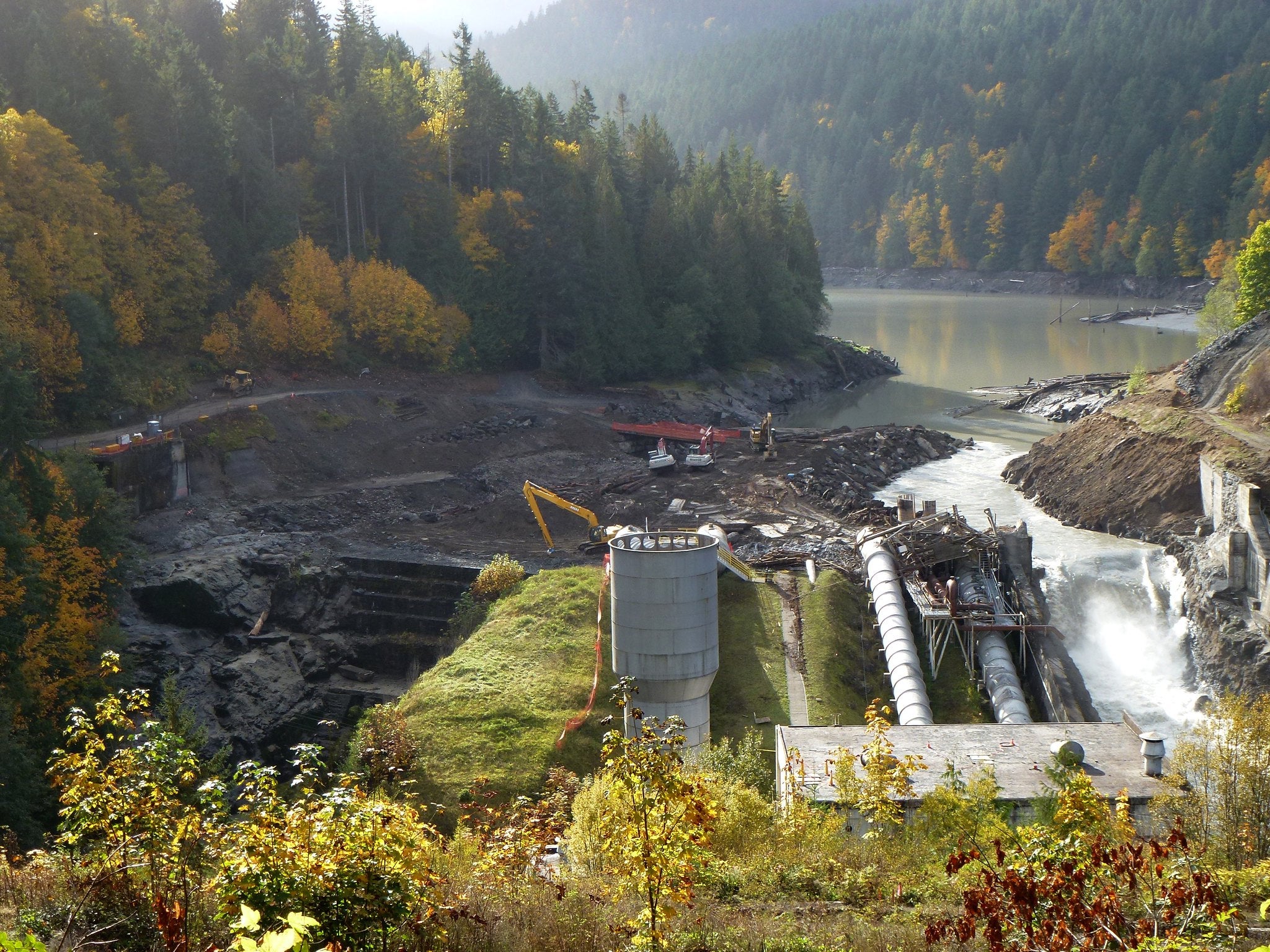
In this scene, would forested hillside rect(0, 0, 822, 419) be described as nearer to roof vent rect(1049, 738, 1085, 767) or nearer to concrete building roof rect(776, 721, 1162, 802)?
concrete building roof rect(776, 721, 1162, 802)

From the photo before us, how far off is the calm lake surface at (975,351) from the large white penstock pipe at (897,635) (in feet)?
110

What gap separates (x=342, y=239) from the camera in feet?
244

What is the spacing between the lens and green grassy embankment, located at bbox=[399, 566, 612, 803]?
90.4 ft

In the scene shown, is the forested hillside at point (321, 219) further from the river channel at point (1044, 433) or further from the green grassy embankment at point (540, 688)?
the green grassy embankment at point (540, 688)

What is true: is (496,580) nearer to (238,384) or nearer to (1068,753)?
(1068,753)

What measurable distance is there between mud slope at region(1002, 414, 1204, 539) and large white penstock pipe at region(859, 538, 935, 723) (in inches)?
644

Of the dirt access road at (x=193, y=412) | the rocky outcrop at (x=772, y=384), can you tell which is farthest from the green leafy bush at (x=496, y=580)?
the rocky outcrop at (x=772, y=384)

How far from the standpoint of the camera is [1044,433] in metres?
70.6

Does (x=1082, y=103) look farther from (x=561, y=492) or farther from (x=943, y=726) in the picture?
(x=943, y=726)

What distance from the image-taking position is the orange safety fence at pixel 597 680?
1128 inches

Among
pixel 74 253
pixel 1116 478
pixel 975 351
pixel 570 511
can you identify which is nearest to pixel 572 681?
pixel 570 511

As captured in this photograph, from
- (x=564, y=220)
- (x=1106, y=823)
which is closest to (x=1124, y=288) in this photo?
(x=564, y=220)

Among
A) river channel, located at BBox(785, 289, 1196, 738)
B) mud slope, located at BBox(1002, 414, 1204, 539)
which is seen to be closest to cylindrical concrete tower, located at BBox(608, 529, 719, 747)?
river channel, located at BBox(785, 289, 1196, 738)

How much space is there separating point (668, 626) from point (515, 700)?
5176 mm
